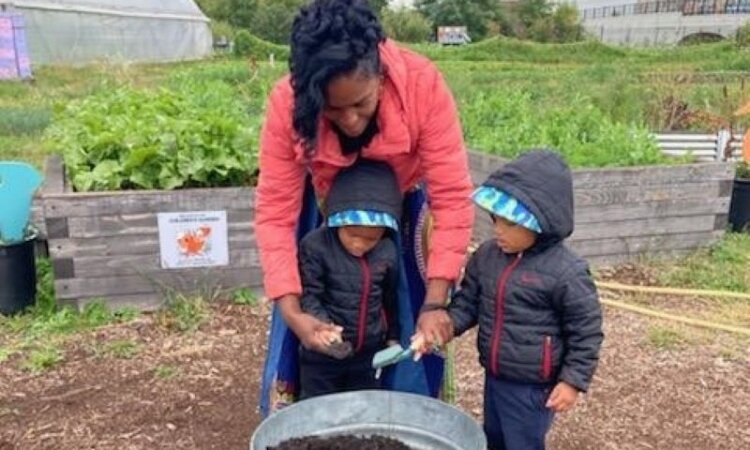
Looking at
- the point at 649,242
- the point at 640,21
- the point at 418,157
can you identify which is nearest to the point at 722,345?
the point at 649,242

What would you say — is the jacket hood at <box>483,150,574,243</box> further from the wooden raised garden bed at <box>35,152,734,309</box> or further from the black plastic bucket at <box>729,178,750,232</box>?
the black plastic bucket at <box>729,178,750,232</box>

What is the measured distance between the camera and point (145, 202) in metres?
3.71

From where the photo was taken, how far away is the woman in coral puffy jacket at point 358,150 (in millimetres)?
1646

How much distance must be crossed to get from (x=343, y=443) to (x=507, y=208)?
0.64 meters

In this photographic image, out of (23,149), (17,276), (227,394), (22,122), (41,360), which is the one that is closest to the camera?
(227,394)

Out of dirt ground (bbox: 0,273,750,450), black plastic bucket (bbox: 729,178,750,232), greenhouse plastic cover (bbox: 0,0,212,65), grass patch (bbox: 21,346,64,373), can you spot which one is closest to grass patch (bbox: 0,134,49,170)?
grass patch (bbox: 21,346,64,373)

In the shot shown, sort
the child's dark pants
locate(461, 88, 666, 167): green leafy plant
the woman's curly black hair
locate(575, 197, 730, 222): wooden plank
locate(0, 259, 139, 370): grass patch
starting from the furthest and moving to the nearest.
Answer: locate(461, 88, 666, 167): green leafy plant < locate(575, 197, 730, 222): wooden plank < locate(0, 259, 139, 370): grass patch < the child's dark pants < the woman's curly black hair

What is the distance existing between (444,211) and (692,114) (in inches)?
263

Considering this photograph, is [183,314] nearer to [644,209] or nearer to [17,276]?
[17,276]

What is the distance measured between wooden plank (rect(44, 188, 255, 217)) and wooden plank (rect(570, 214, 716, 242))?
1.90m

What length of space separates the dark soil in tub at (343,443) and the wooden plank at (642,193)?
303 cm

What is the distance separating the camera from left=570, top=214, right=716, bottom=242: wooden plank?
4.59m

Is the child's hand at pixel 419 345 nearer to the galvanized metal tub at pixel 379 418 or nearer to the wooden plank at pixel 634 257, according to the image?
the galvanized metal tub at pixel 379 418

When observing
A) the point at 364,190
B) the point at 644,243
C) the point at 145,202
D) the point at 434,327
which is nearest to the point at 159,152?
the point at 145,202
